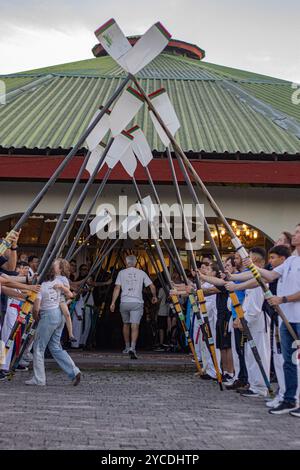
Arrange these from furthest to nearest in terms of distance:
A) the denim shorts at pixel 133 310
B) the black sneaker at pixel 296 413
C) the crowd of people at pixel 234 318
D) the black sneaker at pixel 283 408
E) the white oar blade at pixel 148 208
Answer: the denim shorts at pixel 133 310, the white oar blade at pixel 148 208, the crowd of people at pixel 234 318, the black sneaker at pixel 283 408, the black sneaker at pixel 296 413

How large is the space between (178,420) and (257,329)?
9.67 ft

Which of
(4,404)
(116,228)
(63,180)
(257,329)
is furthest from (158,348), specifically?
(4,404)

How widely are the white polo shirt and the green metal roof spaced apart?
7349mm

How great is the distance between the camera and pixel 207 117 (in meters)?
18.5

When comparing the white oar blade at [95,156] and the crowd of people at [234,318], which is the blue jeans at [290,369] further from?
the white oar blade at [95,156]

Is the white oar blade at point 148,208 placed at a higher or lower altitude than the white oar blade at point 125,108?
lower

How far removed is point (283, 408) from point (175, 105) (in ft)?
41.7

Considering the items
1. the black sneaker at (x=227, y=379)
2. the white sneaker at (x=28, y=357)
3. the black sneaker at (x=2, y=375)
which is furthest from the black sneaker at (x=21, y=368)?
the black sneaker at (x=227, y=379)

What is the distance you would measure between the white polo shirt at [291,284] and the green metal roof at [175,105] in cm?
735

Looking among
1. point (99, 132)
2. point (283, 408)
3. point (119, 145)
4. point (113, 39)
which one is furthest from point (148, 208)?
point (283, 408)

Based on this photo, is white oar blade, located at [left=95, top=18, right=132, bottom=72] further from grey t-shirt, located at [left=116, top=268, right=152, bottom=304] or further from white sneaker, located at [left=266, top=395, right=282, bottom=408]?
grey t-shirt, located at [left=116, top=268, right=152, bottom=304]

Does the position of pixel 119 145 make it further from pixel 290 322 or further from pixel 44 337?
pixel 290 322

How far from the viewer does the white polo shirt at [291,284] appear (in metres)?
8.09
